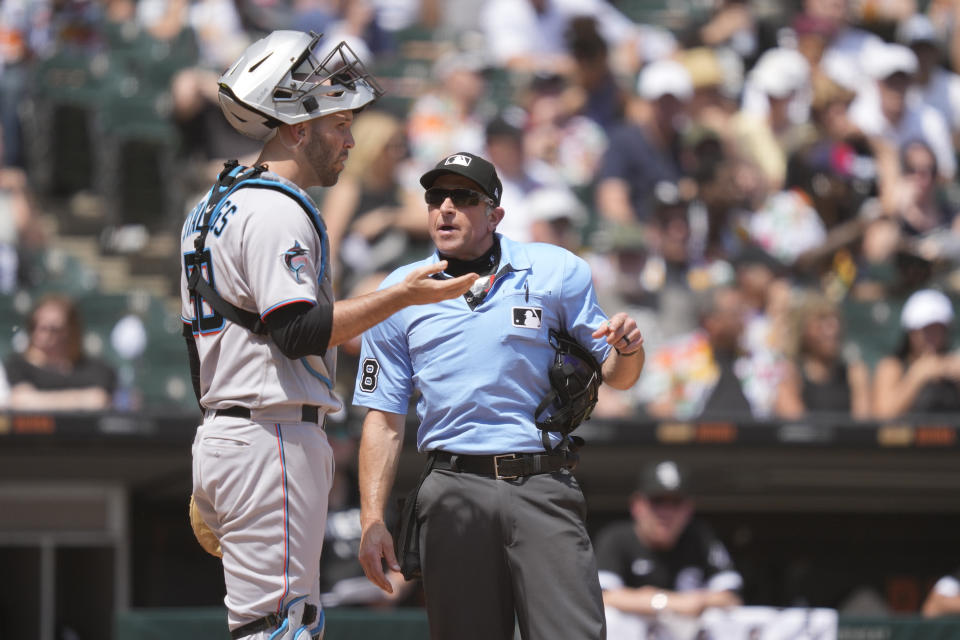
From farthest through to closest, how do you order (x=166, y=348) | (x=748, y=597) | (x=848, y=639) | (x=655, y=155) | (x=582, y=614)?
1. (x=655, y=155)
2. (x=166, y=348)
3. (x=748, y=597)
4. (x=848, y=639)
5. (x=582, y=614)

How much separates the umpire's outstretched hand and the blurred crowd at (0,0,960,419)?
3.44 meters

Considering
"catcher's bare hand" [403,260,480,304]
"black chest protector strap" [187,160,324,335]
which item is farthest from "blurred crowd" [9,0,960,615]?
"black chest protector strap" [187,160,324,335]

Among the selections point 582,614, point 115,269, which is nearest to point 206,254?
point 582,614

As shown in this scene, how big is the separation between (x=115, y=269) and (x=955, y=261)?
5.26m

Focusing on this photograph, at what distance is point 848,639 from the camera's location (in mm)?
5500

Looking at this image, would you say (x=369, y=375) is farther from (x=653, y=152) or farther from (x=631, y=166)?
(x=653, y=152)

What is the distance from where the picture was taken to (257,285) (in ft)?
11.0

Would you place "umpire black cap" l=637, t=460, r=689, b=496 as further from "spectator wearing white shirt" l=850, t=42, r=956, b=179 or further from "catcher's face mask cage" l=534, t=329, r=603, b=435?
"spectator wearing white shirt" l=850, t=42, r=956, b=179

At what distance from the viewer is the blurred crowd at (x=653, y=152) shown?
7652 millimetres

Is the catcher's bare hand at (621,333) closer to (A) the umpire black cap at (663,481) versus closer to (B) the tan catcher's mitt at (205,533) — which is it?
(B) the tan catcher's mitt at (205,533)

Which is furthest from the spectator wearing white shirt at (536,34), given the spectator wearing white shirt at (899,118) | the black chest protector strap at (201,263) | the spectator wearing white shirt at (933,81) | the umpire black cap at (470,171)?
the black chest protector strap at (201,263)

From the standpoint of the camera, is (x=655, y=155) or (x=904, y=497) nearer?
(x=904, y=497)

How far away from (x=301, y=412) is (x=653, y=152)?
248 inches

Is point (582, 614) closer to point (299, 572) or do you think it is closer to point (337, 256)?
point (299, 572)
